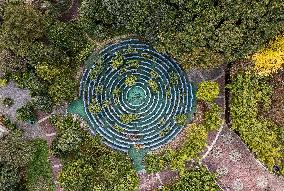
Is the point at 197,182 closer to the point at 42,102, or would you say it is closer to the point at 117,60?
the point at 117,60

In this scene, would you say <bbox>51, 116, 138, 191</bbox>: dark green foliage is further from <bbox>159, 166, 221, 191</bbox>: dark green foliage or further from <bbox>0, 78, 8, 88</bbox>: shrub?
<bbox>0, 78, 8, 88</bbox>: shrub

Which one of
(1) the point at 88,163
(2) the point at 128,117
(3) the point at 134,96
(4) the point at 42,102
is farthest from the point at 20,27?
(1) the point at 88,163

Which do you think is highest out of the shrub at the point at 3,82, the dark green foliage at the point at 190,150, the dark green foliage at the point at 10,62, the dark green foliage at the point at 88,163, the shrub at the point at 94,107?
the dark green foliage at the point at 10,62

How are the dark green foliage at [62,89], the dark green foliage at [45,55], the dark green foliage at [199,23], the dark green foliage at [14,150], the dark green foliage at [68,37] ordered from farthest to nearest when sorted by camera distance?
the dark green foliage at [62,89], the dark green foliage at [68,37], the dark green foliage at [14,150], the dark green foliage at [45,55], the dark green foliage at [199,23]

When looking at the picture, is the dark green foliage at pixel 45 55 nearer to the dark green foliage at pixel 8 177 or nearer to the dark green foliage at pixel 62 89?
the dark green foliage at pixel 62 89

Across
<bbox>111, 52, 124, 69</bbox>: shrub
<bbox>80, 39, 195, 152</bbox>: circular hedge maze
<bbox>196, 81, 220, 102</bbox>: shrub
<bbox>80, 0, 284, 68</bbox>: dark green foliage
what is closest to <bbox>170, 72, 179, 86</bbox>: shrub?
<bbox>80, 39, 195, 152</bbox>: circular hedge maze

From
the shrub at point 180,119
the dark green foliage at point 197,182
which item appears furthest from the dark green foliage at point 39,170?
the shrub at point 180,119
